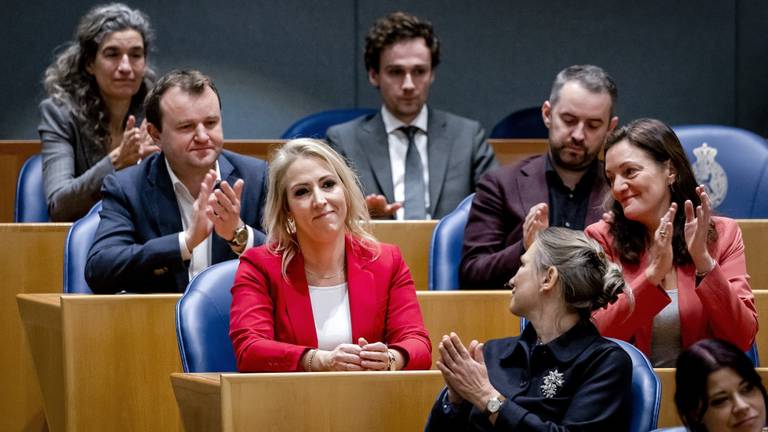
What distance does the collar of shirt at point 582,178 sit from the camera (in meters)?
3.47

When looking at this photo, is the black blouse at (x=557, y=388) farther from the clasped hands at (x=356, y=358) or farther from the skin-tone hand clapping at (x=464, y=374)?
the clasped hands at (x=356, y=358)

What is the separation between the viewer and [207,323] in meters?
2.76

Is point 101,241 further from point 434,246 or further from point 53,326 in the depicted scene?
point 434,246

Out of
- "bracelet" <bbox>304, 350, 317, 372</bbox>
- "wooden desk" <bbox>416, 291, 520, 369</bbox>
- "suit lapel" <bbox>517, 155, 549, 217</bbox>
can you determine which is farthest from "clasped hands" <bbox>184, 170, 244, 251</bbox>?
"suit lapel" <bbox>517, 155, 549, 217</bbox>

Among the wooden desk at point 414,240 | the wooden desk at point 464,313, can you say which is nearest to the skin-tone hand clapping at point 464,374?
the wooden desk at point 464,313

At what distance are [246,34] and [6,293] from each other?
297 centimetres

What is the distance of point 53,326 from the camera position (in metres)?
2.98

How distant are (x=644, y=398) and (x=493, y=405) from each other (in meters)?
0.26

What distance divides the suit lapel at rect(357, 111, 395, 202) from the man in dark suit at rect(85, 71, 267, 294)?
75 centimetres

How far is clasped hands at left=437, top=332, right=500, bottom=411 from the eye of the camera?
2277mm

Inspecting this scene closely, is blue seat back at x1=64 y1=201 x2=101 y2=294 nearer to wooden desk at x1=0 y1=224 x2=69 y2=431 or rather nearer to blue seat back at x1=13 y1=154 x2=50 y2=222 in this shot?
wooden desk at x1=0 y1=224 x2=69 y2=431

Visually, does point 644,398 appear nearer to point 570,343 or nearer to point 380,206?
point 570,343

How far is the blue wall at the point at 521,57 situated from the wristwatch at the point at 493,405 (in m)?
4.02

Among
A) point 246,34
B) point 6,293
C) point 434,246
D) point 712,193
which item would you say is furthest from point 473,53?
point 6,293
